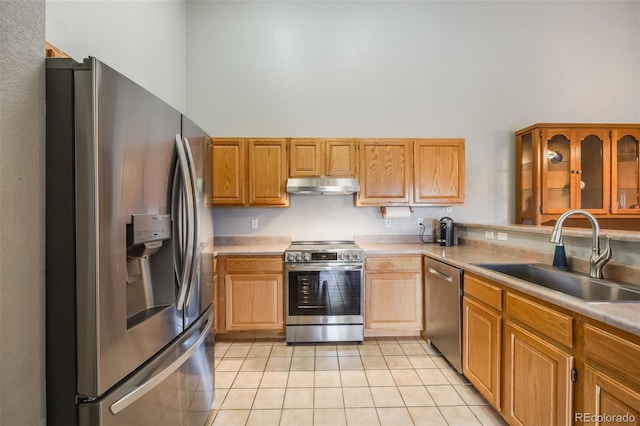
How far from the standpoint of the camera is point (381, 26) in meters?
3.58

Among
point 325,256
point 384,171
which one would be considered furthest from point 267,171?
point 384,171

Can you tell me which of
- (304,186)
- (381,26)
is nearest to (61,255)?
(304,186)

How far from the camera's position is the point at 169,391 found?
49.5 inches

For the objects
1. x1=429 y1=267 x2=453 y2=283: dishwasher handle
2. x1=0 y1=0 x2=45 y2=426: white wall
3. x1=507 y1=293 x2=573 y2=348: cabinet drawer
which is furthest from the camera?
x1=429 y1=267 x2=453 y2=283: dishwasher handle

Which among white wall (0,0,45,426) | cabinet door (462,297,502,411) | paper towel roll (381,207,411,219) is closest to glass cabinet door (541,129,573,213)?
paper towel roll (381,207,411,219)

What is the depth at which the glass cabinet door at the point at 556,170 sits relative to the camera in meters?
3.20

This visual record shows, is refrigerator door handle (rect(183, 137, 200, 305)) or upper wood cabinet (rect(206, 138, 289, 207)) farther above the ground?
upper wood cabinet (rect(206, 138, 289, 207))

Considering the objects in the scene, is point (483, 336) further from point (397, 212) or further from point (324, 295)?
point (397, 212)

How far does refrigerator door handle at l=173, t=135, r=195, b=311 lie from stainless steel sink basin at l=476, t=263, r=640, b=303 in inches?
69.5

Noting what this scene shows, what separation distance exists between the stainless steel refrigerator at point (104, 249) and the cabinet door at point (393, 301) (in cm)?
Result: 206

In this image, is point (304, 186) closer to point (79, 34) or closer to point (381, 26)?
point (79, 34)

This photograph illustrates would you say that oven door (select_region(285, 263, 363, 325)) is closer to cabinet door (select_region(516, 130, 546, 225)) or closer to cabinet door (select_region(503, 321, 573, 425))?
cabinet door (select_region(503, 321, 573, 425))

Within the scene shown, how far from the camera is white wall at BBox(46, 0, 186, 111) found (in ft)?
6.11

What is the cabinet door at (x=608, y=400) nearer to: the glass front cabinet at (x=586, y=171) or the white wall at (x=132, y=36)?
the glass front cabinet at (x=586, y=171)
